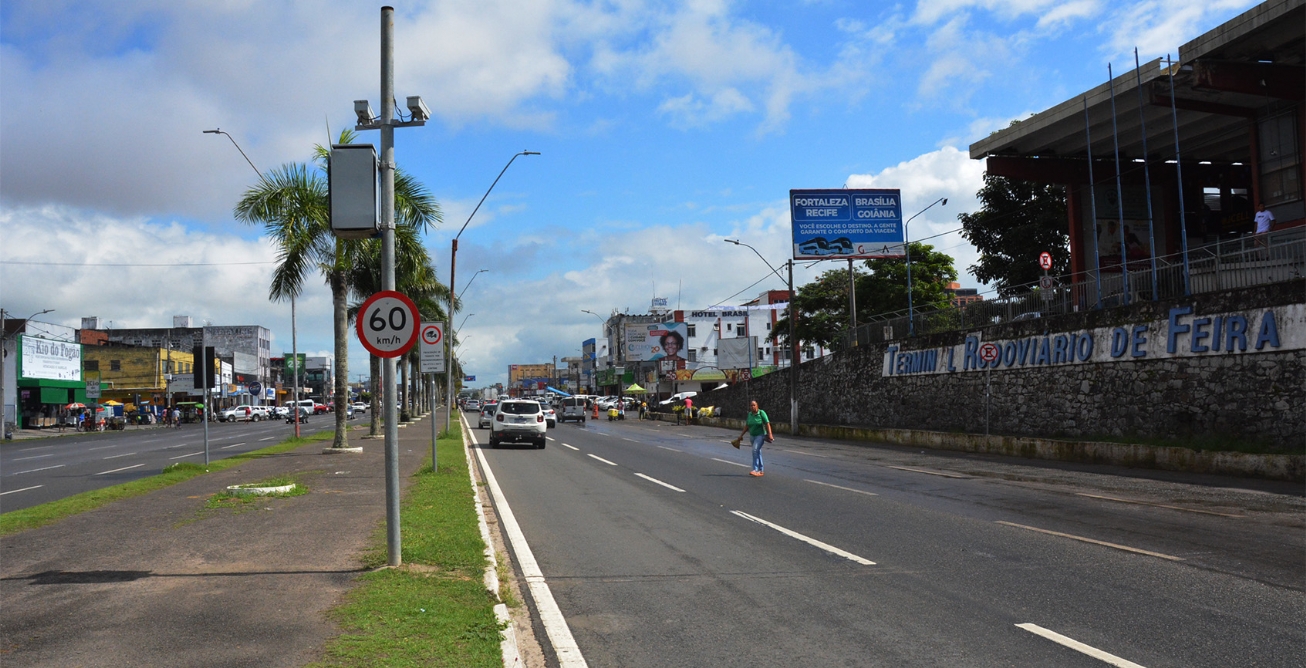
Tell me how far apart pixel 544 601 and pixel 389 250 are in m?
3.54

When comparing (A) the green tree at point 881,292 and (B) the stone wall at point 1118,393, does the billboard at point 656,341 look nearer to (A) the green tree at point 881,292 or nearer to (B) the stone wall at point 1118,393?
(A) the green tree at point 881,292

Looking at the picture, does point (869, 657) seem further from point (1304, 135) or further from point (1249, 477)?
point (1304, 135)

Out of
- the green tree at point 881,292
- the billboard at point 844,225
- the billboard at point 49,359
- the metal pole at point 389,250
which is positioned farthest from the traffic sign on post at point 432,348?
the billboard at point 49,359

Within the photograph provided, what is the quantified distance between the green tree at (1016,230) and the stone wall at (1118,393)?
31.3 feet

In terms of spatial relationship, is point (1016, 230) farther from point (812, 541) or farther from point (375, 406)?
point (812, 541)

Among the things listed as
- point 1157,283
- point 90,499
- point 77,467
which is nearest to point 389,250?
point 90,499

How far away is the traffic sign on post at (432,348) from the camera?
20.3 meters

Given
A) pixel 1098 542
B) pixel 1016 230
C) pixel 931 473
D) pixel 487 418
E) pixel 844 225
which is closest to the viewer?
pixel 1098 542

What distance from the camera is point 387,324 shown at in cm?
829

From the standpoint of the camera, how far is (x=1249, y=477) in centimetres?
1767

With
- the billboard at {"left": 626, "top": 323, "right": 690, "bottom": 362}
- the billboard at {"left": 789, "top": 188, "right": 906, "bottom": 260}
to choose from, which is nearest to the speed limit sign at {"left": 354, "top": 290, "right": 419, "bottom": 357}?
the billboard at {"left": 789, "top": 188, "right": 906, "bottom": 260}

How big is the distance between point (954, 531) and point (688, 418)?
49010mm

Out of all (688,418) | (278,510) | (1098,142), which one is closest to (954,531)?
(278,510)

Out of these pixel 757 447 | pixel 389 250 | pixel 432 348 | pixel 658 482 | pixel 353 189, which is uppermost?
pixel 353 189
